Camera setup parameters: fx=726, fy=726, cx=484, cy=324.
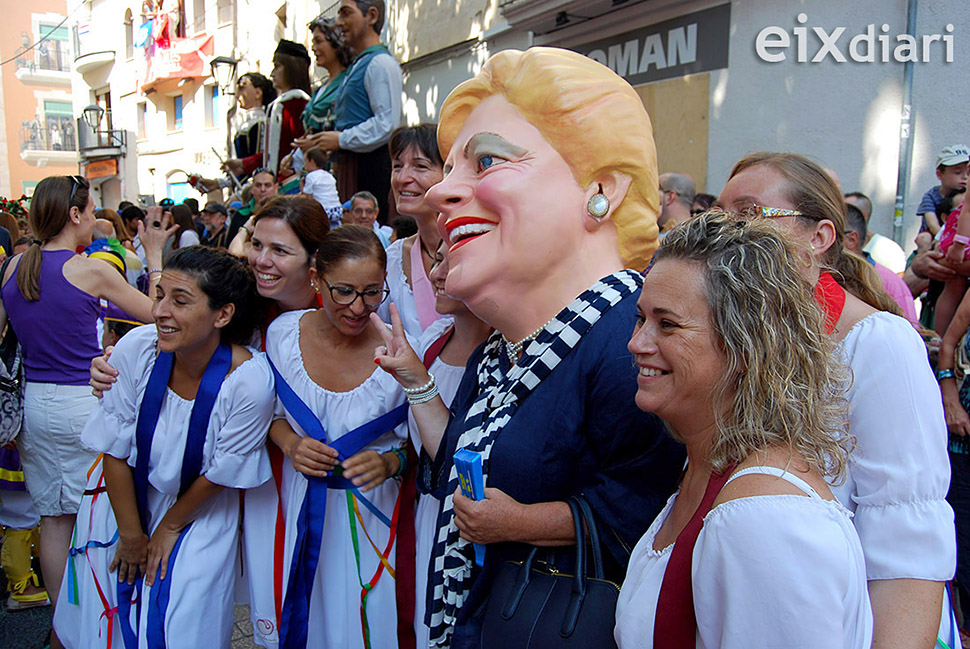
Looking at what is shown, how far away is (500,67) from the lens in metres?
1.78

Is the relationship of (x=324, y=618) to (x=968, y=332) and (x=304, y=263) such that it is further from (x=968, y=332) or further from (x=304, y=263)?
(x=968, y=332)

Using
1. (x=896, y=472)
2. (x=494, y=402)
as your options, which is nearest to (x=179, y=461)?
(x=494, y=402)

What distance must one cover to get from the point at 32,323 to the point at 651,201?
10.3 ft

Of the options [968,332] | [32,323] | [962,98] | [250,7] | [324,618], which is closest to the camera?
[324,618]

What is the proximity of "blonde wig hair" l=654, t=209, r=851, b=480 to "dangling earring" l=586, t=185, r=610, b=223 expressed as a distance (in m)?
0.46

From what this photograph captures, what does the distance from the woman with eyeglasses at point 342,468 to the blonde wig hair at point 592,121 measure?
91cm

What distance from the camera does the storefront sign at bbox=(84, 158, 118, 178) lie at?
A: 2606 cm

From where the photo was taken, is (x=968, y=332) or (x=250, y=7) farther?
(x=250, y=7)

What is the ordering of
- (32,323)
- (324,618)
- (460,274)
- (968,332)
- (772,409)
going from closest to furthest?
1. (772,409)
2. (460,274)
3. (324,618)
4. (968,332)
5. (32,323)

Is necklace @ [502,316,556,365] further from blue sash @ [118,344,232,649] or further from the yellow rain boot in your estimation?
the yellow rain boot

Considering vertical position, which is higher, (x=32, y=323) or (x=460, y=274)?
(x=460, y=274)

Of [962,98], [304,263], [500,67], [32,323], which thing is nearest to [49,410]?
[32,323]

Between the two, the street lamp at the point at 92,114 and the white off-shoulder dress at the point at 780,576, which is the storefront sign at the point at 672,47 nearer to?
the white off-shoulder dress at the point at 780,576

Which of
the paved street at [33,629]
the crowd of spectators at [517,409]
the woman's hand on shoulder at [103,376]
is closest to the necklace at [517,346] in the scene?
the crowd of spectators at [517,409]
